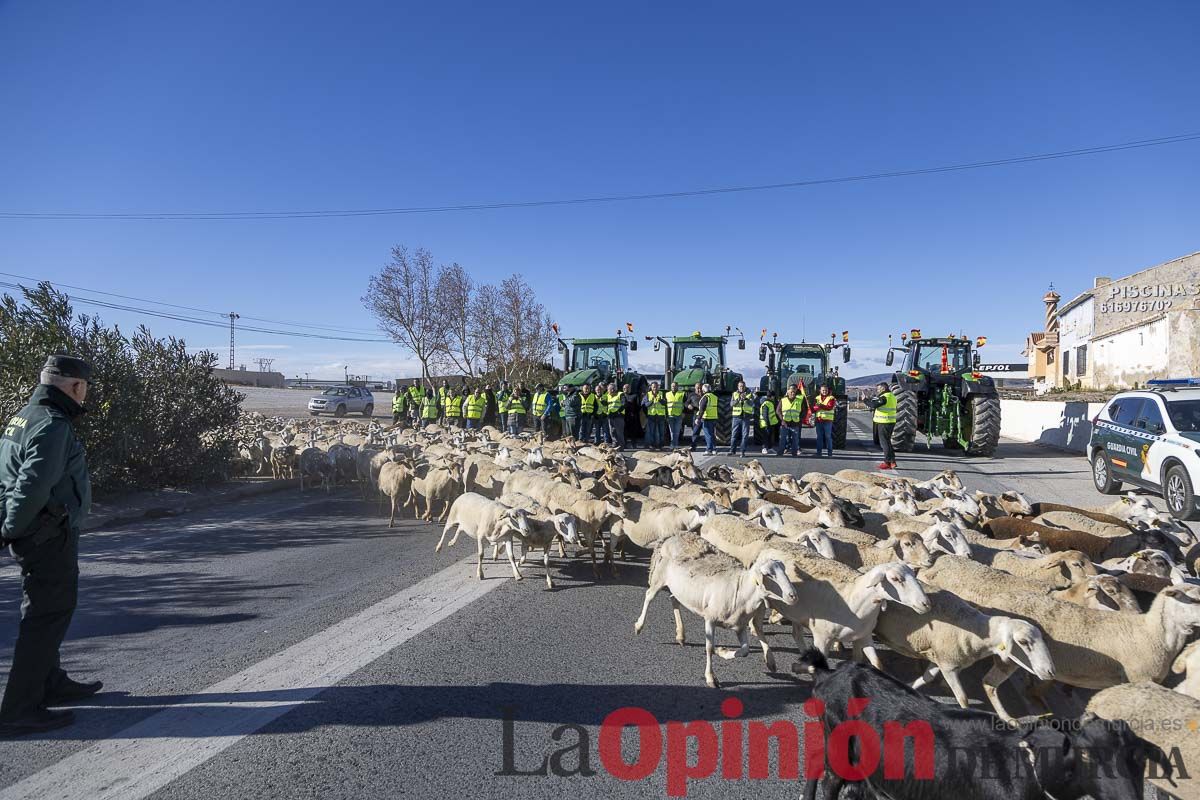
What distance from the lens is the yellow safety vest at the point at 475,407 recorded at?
21922mm

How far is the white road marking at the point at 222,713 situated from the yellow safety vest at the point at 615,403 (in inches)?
491

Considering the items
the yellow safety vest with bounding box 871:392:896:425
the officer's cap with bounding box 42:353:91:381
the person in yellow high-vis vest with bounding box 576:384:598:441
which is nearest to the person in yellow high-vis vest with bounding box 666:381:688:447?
the person in yellow high-vis vest with bounding box 576:384:598:441

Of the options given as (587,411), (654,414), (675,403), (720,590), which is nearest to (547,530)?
(720,590)

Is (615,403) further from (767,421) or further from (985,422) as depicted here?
(985,422)

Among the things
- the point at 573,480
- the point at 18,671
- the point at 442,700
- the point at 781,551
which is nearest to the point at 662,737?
the point at 442,700

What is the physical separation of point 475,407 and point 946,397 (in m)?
14.1

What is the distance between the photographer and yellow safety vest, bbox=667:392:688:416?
18219 millimetres

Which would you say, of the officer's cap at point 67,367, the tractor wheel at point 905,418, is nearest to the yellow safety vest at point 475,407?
the tractor wheel at point 905,418

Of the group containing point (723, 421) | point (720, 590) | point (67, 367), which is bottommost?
point (720, 590)

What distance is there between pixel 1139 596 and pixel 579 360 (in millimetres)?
19071

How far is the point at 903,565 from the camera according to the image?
440 cm

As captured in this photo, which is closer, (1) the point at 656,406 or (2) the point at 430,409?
(1) the point at 656,406

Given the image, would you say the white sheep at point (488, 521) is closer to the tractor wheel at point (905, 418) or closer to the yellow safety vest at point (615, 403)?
the yellow safety vest at point (615, 403)

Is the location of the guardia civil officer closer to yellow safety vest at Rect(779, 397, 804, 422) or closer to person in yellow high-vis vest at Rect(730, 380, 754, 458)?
person in yellow high-vis vest at Rect(730, 380, 754, 458)
